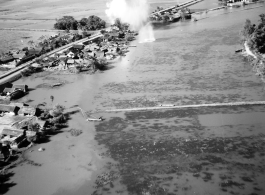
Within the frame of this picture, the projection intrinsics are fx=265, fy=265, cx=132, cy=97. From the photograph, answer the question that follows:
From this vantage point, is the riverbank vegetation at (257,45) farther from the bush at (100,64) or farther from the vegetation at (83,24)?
the vegetation at (83,24)

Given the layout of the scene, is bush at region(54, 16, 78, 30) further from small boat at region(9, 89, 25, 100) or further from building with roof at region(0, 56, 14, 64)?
small boat at region(9, 89, 25, 100)

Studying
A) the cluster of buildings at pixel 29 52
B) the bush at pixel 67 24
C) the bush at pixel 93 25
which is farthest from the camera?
the bush at pixel 67 24

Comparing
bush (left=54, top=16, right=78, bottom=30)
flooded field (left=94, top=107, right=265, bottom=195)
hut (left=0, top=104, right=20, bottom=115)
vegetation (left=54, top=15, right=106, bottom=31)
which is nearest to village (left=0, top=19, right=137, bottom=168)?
hut (left=0, top=104, right=20, bottom=115)

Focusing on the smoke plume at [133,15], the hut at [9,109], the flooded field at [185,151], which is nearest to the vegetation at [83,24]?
the smoke plume at [133,15]

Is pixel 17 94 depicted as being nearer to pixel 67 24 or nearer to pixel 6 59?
pixel 6 59

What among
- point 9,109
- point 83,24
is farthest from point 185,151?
point 83,24

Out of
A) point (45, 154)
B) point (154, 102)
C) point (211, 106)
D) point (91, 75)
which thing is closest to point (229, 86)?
point (211, 106)
